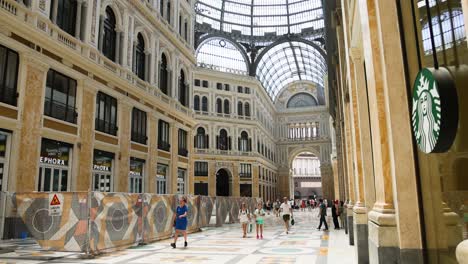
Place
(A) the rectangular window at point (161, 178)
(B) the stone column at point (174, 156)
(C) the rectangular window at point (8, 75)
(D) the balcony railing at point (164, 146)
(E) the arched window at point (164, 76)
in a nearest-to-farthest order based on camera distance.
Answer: (C) the rectangular window at point (8, 75)
(A) the rectangular window at point (161, 178)
(D) the balcony railing at point (164, 146)
(B) the stone column at point (174, 156)
(E) the arched window at point (164, 76)

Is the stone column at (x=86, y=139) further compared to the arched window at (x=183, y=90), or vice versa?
the arched window at (x=183, y=90)

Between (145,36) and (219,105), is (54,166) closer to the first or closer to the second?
(145,36)

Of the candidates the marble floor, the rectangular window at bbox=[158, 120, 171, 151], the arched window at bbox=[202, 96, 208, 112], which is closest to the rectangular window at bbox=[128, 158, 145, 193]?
the rectangular window at bbox=[158, 120, 171, 151]

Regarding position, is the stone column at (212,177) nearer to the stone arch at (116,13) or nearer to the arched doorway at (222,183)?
the arched doorway at (222,183)

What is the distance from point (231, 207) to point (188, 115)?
7830 mm

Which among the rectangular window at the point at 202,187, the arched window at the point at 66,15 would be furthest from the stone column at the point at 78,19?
the rectangular window at the point at 202,187

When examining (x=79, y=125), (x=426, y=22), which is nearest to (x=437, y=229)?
(x=426, y=22)

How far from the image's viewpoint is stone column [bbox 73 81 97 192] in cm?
1548

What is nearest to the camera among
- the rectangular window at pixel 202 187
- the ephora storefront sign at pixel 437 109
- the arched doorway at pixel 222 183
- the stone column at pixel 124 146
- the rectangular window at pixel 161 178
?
the ephora storefront sign at pixel 437 109

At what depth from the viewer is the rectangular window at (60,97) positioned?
14.2 metres

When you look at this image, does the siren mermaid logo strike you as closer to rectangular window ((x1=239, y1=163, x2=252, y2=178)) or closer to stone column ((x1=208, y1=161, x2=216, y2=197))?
stone column ((x1=208, y1=161, x2=216, y2=197))

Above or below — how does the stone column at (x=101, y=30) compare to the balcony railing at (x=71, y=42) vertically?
above

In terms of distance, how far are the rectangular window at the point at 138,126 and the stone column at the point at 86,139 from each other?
12.9 ft

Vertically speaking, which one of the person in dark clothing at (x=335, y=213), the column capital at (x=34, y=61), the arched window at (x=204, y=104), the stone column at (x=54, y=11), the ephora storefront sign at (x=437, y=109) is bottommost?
the person in dark clothing at (x=335, y=213)
